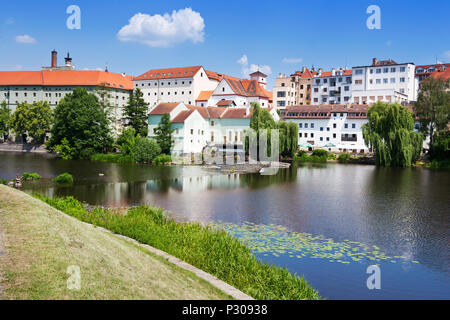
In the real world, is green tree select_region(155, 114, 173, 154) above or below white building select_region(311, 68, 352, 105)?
below

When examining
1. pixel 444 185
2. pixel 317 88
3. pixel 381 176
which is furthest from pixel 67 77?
pixel 444 185

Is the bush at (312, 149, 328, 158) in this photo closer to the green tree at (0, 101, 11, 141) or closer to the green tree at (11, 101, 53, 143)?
the green tree at (11, 101, 53, 143)

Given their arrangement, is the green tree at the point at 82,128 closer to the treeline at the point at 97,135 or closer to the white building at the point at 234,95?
the treeline at the point at 97,135

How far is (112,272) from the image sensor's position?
913cm

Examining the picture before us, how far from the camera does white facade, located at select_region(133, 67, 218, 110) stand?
80375 millimetres

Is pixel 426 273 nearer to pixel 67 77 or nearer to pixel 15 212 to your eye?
pixel 15 212

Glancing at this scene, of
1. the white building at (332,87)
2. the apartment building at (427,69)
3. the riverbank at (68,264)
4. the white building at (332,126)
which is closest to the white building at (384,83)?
the white building at (332,87)

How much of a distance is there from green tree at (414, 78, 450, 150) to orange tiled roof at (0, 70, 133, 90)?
2363 inches

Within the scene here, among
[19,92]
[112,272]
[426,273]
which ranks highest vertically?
[19,92]

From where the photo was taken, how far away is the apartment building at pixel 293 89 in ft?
290

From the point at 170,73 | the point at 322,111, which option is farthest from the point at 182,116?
the point at 170,73

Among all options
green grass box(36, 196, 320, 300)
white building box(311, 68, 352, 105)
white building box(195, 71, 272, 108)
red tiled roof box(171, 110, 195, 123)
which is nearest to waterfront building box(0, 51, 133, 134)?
white building box(195, 71, 272, 108)

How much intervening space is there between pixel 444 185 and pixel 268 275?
2902cm

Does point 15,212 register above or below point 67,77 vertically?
below
